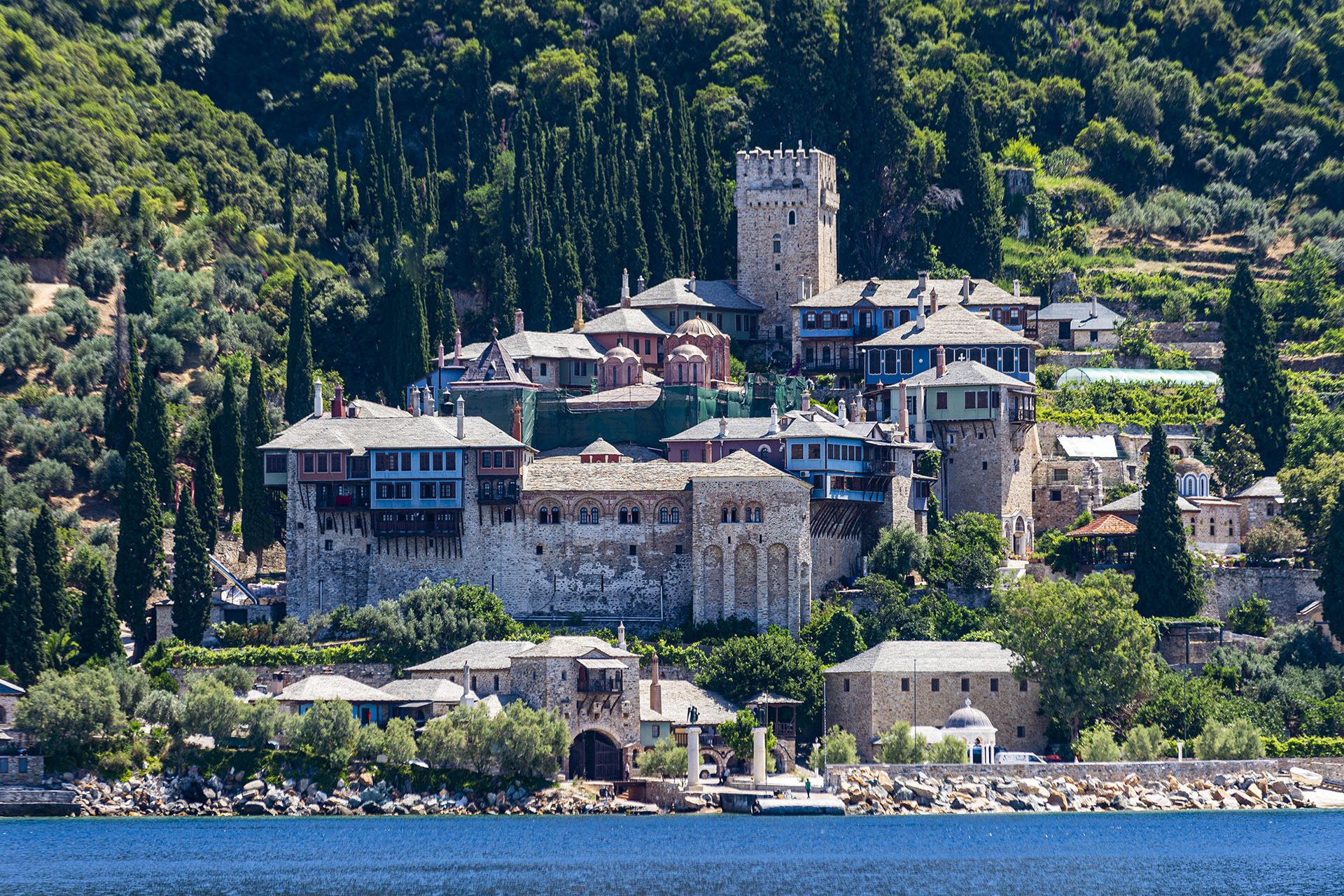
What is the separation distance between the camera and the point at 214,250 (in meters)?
125

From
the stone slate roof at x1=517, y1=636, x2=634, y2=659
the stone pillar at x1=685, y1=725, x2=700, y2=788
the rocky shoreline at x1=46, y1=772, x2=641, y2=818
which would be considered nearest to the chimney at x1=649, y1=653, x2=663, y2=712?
the stone slate roof at x1=517, y1=636, x2=634, y2=659

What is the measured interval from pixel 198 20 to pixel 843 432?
6738 centimetres

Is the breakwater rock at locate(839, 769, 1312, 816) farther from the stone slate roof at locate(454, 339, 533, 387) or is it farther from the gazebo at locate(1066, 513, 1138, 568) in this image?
the stone slate roof at locate(454, 339, 533, 387)

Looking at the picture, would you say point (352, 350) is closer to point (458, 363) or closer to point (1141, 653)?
point (458, 363)

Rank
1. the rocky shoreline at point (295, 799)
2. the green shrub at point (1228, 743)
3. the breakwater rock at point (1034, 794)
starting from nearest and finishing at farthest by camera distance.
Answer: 1. the breakwater rock at point (1034, 794)
2. the rocky shoreline at point (295, 799)
3. the green shrub at point (1228, 743)

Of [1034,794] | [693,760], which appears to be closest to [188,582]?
[693,760]

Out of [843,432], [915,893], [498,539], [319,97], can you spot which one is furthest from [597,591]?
[319,97]

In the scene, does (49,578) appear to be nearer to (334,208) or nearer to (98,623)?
(98,623)

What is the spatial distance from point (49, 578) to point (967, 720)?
2983 cm

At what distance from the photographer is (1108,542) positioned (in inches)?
3954

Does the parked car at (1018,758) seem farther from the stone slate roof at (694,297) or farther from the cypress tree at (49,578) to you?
the stone slate roof at (694,297)

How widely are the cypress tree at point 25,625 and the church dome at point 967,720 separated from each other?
28898 millimetres

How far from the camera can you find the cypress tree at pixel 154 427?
329ft

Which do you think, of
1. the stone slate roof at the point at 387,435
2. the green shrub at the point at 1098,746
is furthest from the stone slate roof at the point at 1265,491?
the stone slate roof at the point at 387,435
